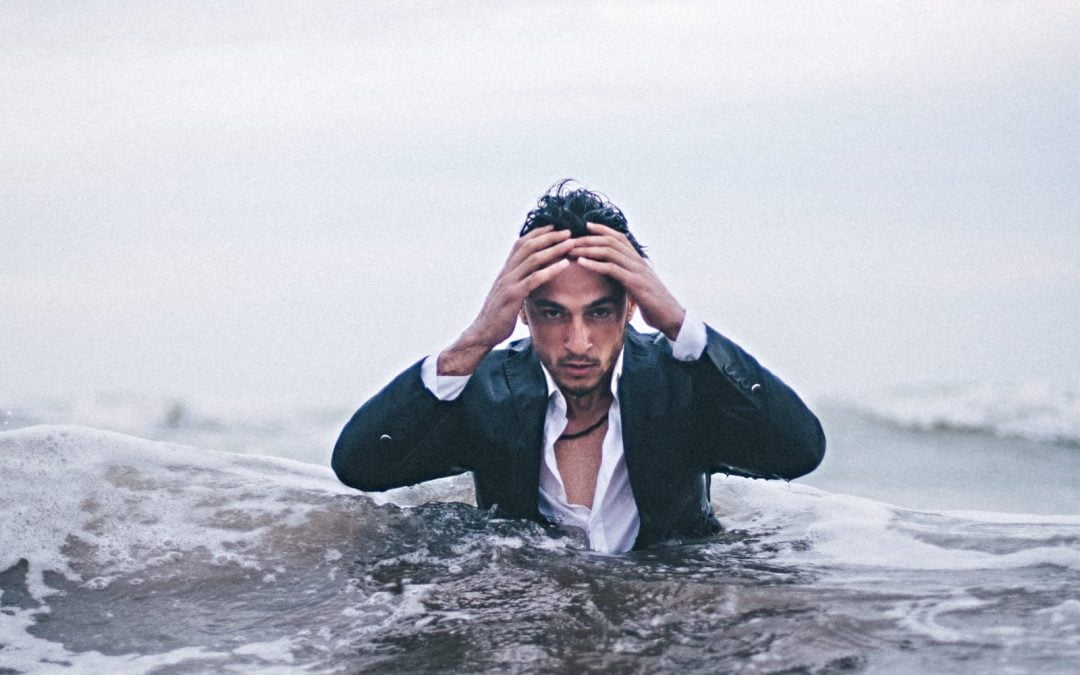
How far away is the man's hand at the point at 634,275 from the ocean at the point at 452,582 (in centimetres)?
97

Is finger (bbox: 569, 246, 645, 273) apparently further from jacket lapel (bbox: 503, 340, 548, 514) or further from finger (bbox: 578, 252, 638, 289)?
jacket lapel (bbox: 503, 340, 548, 514)

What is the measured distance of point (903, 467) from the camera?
14.9 m

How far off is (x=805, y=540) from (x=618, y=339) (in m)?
1.43

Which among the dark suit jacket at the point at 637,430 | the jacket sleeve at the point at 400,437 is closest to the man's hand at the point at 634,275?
the dark suit jacket at the point at 637,430

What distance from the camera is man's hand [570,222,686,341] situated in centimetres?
449

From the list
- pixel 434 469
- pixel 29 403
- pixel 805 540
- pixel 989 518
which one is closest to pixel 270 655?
pixel 434 469

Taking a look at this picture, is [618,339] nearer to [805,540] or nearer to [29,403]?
[805,540]

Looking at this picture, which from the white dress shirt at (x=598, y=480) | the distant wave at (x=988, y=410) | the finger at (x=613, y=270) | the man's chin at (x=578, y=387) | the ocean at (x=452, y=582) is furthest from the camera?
the distant wave at (x=988, y=410)

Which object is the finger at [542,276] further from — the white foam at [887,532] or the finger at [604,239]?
the white foam at [887,532]

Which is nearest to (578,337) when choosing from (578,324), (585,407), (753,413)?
(578,324)

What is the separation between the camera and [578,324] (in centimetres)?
456

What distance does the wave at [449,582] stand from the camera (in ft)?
12.5

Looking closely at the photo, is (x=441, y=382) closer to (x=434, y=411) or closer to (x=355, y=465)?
(x=434, y=411)

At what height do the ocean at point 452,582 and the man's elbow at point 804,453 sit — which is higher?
the man's elbow at point 804,453
